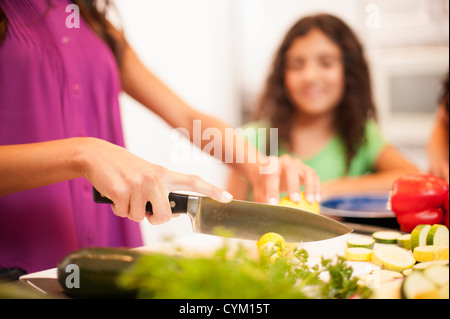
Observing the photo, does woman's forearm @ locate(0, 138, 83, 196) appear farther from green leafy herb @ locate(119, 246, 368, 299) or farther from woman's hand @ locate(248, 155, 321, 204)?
woman's hand @ locate(248, 155, 321, 204)

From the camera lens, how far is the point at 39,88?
0.76 meters

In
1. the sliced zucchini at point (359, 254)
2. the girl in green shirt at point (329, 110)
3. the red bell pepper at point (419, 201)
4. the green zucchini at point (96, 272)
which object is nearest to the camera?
the green zucchini at point (96, 272)

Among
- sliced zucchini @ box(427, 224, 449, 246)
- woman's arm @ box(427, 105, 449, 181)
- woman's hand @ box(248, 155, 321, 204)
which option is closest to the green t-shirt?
woman's arm @ box(427, 105, 449, 181)

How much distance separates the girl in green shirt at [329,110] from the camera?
1345mm

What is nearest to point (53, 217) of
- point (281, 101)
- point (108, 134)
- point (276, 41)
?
point (108, 134)

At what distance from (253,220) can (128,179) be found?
22cm

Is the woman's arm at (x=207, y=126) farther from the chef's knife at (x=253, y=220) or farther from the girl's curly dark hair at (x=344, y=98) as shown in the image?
the girl's curly dark hair at (x=344, y=98)

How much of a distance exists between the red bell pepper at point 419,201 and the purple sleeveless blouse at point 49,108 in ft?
1.83

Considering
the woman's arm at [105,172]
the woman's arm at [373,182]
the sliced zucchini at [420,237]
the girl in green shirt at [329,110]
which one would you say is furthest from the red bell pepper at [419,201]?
the girl in green shirt at [329,110]

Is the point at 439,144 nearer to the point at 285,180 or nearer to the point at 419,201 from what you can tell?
the point at 419,201

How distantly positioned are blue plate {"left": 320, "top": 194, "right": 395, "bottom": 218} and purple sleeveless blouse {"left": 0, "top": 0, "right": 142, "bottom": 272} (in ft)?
1.52

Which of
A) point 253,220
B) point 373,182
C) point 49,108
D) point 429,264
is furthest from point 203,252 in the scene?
point 373,182

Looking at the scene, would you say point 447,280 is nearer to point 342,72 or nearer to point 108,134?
point 108,134
